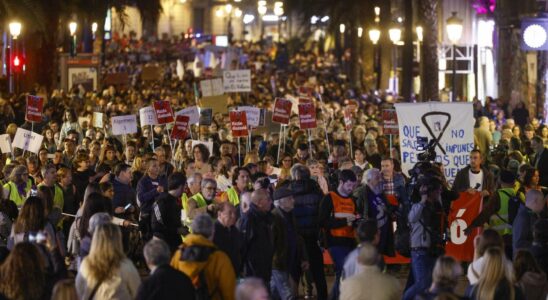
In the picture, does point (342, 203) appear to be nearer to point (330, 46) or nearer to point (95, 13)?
point (95, 13)

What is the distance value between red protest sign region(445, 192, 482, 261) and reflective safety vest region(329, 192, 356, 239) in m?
2.62

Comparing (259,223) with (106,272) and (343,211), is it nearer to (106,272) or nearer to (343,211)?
(343,211)

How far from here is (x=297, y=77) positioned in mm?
63531

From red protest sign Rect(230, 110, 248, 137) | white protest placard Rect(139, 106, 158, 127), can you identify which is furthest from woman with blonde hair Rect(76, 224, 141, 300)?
white protest placard Rect(139, 106, 158, 127)

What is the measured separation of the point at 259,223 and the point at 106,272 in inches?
106

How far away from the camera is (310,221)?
1488cm

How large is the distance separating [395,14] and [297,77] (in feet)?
17.0

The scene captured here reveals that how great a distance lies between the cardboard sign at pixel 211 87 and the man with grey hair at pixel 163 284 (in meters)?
23.7

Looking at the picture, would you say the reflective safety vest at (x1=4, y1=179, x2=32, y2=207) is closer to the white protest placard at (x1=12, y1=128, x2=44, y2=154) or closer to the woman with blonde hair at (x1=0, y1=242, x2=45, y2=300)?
the white protest placard at (x1=12, y1=128, x2=44, y2=154)

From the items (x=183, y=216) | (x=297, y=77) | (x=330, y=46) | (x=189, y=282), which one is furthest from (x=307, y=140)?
(x=330, y=46)

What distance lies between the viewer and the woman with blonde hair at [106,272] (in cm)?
1070

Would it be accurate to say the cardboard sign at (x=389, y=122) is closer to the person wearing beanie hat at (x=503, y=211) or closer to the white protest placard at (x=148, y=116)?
the white protest placard at (x=148, y=116)

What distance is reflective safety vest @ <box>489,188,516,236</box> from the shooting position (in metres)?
15.4

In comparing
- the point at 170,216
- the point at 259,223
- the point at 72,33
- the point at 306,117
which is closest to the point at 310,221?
the point at 170,216
